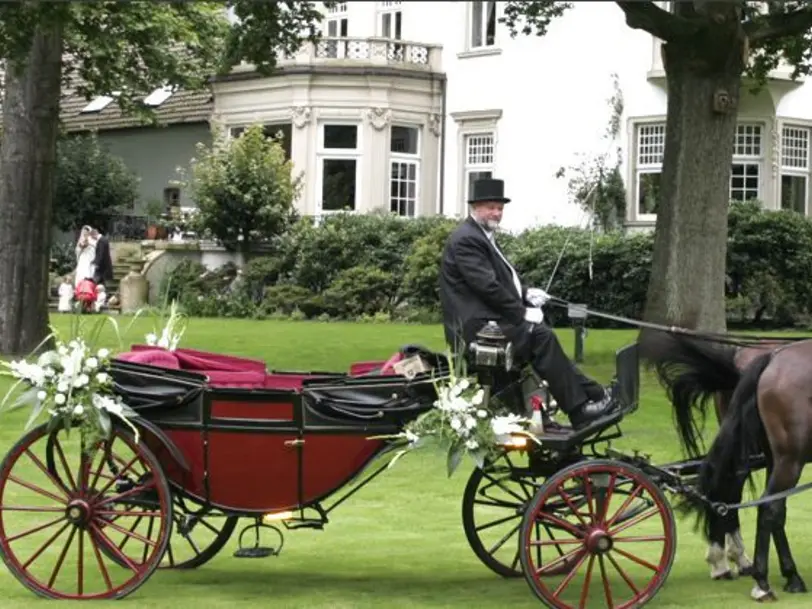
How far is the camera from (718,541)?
28.1 feet

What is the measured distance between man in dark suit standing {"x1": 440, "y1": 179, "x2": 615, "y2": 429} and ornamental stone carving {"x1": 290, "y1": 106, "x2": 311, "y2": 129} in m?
25.9

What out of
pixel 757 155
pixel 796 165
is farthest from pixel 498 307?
pixel 796 165

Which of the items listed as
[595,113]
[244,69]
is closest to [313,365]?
[595,113]

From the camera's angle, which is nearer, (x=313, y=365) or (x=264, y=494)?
(x=264, y=494)

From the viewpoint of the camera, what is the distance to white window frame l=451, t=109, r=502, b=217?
33125mm

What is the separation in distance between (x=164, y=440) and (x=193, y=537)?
2.39m

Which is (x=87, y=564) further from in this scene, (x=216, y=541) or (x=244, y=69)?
(x=244, y=69)

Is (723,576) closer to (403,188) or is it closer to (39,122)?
(39,122)

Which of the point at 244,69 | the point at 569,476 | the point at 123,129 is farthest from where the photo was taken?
the point at 123,129

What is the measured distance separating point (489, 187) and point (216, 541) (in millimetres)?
2718

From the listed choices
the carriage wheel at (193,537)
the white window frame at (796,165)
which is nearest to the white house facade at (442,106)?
the white window frame at (796,165)

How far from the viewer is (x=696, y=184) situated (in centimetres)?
1811

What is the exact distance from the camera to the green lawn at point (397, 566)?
26.2 ft

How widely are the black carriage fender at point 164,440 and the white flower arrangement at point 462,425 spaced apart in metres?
1.22
